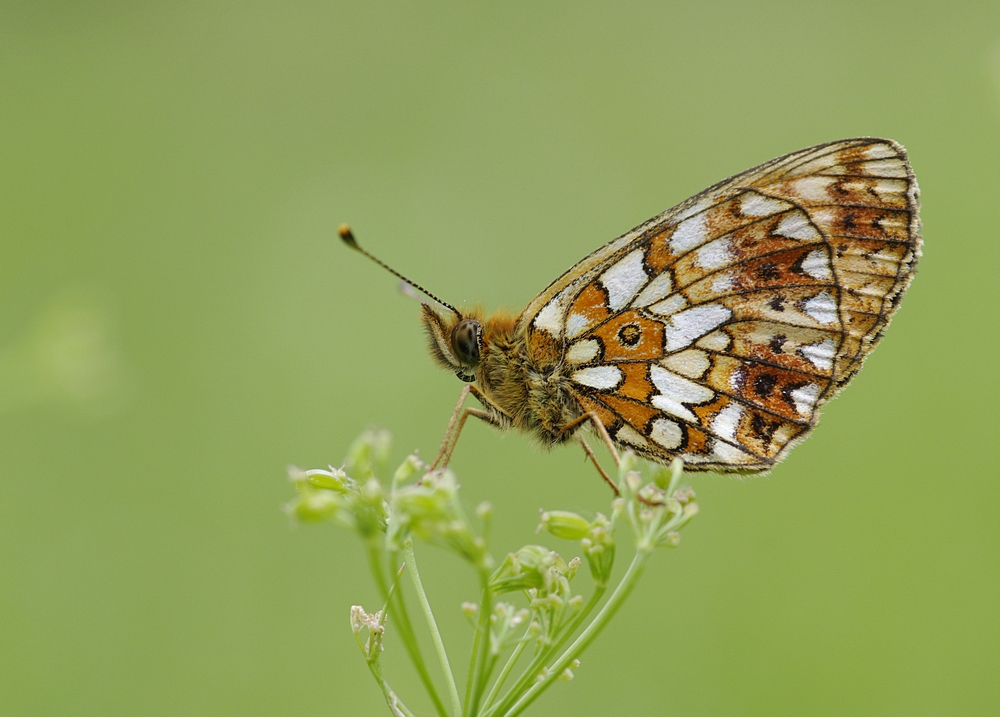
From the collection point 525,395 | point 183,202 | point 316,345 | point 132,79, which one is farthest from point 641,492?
point 132,79

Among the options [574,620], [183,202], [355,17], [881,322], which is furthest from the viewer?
[355,17]

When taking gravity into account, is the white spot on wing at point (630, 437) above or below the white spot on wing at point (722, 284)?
below

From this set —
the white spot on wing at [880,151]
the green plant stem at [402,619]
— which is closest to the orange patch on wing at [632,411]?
the white spot on wing at [880,151]

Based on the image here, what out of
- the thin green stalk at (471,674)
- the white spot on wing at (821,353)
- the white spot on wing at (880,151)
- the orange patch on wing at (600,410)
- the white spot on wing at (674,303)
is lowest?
the thin green stalk at (471,674)

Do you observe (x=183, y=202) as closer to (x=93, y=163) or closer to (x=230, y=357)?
(x=93, y=163)

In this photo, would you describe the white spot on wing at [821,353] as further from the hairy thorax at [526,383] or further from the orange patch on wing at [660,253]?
the hairy thorax at [526,383]

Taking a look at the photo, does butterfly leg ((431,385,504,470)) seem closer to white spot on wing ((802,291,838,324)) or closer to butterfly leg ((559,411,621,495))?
butterfly leg ((559,411,621,495))
